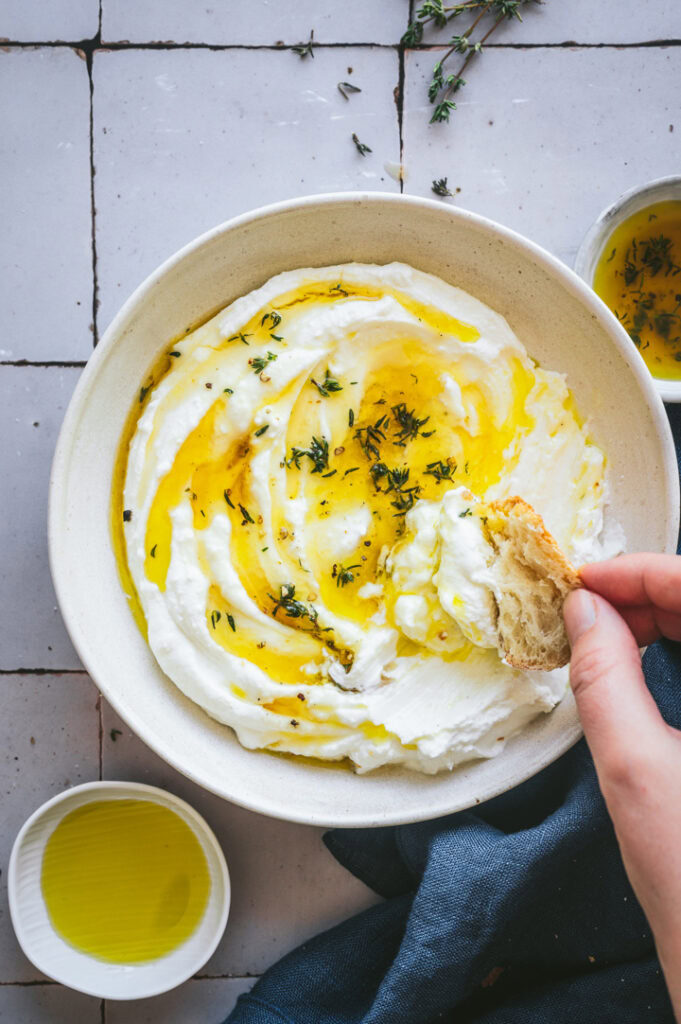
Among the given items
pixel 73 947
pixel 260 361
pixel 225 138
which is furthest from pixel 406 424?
pixel 73 947

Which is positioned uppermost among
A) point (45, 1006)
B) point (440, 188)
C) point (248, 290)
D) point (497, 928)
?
point (440, 188)

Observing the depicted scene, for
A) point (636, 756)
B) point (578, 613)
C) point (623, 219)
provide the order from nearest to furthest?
1. point (636, 756)
2. point (578, 613)
3. point (623, 219)

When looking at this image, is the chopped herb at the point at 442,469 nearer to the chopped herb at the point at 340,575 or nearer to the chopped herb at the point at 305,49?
the chopped herb at the point at 340,575

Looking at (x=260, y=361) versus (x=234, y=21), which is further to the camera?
(x=234, y=21)

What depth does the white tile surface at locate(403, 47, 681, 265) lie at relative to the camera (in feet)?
6.72

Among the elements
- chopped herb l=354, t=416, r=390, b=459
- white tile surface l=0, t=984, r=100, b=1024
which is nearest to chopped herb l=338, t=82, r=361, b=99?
chopped herb l=354, t=416, r=390, b=459

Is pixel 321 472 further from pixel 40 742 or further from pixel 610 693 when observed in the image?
pixel 40 742

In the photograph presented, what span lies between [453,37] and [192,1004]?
94.9 inches

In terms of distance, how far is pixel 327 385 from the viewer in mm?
1769

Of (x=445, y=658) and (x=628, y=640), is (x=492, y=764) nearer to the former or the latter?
(x=445, y=658)

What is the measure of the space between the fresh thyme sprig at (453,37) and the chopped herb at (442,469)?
2.75 ft

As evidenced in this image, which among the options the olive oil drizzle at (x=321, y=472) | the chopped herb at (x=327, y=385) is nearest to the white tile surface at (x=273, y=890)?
the olive oil drizzle at (x=321, y=472)

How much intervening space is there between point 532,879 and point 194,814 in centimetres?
77

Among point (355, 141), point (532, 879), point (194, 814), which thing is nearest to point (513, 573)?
point (532, 879)
